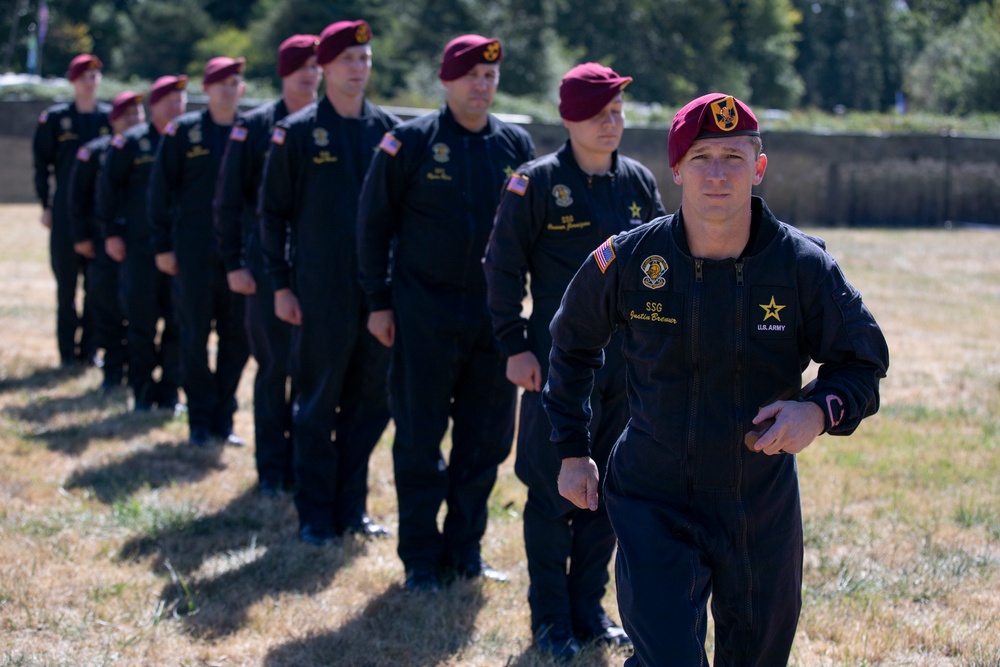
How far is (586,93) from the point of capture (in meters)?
4.67

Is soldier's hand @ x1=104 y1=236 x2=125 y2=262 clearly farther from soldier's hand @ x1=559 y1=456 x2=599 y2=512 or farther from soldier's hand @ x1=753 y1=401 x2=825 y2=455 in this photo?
soldier's hand @ x1=753 y1=401 x2=825 y2=455

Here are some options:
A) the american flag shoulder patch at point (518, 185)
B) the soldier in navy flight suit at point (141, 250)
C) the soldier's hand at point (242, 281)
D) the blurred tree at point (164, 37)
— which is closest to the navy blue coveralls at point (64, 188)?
the soldier in navy flight suit at point (141, 250)

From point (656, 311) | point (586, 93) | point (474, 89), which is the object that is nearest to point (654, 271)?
point (656, 311)

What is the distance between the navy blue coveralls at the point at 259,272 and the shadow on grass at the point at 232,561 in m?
0.47

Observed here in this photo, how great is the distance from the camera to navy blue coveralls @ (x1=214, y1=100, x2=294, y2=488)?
670 centimetres

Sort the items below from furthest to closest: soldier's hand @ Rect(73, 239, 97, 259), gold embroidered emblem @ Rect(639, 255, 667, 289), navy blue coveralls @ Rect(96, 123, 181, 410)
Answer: soldier's hand @ Rect(73, 239, 97, 259), navy blue coveralls @ Rect(96, 123, 181, 410), gold embroidered emblem @ Rect(639, 255, 667, 289)

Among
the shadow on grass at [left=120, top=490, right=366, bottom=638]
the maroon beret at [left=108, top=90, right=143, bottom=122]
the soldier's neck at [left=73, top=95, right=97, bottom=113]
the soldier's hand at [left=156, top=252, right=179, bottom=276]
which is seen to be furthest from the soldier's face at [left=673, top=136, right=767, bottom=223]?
the soldier's neck at [left=73, top=95, right=97, bottom=113]

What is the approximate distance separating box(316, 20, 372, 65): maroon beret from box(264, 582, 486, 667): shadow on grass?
2.57 m

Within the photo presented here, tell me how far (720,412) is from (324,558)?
307 cm

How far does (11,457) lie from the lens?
24.6 ft

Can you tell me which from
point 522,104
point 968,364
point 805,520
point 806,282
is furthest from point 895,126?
point 806,282

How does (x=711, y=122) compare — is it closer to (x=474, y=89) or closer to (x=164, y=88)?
(x=474, y=89)

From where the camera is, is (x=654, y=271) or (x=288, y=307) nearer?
(x=654, y=271)

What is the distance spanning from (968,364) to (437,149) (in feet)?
22.5
